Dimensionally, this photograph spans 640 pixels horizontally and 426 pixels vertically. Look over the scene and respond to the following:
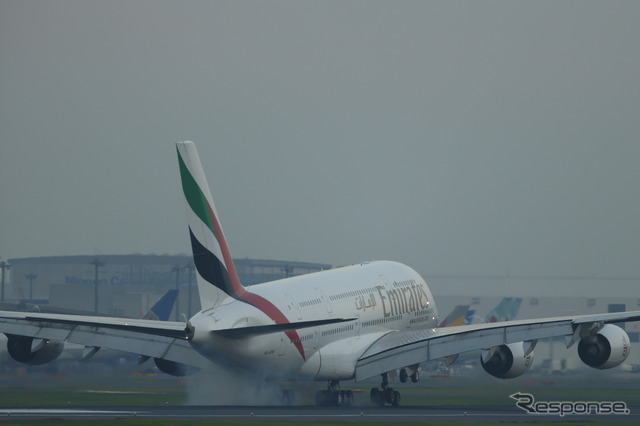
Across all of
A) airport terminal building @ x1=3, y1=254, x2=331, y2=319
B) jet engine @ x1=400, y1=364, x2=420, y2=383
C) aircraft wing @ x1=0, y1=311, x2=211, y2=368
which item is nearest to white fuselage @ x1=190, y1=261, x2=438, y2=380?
aircraft wing @ x1=0, y1=311, x2=211, y2=368

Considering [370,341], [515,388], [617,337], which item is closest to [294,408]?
[370,341]

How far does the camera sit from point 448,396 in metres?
56.3

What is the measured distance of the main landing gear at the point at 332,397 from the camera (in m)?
47.6

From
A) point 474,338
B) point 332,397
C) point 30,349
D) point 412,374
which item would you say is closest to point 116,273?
point 412,374

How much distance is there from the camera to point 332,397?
47938 millimetres

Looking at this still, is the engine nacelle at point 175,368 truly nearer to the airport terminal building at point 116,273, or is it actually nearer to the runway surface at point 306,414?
the runway surface at point 306,414

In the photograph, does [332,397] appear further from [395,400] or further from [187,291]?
[187,291]

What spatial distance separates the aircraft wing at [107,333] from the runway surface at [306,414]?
2.05m

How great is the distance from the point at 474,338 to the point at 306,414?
296 inches

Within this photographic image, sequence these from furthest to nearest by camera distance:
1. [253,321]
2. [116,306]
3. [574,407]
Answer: [116,306] → [574,407] → [253,321]

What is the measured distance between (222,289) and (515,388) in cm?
2007

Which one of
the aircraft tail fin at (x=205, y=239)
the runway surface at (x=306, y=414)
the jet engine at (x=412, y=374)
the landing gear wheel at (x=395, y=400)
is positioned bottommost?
the runway surface at (x=306, y=414)

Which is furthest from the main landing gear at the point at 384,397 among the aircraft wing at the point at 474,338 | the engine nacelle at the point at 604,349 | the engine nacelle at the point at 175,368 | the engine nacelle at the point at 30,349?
the engine nacelle at the point at 30,349

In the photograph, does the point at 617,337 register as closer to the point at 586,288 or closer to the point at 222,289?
the point at 222,289
